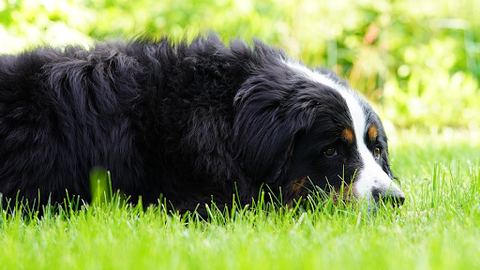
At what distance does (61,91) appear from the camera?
3.17m

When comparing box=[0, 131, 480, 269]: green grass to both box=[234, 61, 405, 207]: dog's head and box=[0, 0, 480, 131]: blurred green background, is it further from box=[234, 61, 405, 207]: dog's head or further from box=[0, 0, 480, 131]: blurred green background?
box=[0, 0, 480, 131]: blurred green background

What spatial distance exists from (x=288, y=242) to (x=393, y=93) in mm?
6227

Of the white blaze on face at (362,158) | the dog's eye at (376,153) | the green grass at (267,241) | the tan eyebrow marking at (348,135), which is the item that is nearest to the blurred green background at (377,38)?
the white blaze on face at (362,158)

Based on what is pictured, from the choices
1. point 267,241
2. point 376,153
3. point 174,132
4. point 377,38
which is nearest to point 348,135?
point 376,153

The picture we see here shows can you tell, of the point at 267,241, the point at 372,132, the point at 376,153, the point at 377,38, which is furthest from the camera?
the point at 377,38

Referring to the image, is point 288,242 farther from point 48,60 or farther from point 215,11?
point 215,11

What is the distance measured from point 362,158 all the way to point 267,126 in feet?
1.87

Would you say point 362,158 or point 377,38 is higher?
point 377,38

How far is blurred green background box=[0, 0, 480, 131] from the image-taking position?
7.28 m

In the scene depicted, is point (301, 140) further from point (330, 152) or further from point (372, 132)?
point (372, 132)

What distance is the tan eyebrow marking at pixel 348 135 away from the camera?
323cm

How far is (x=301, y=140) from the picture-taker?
3232mm

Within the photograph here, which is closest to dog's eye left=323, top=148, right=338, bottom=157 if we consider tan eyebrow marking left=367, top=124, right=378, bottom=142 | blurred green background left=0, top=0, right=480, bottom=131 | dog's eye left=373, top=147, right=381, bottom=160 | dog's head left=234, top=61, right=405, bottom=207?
dog's head left=234, top=61, right=405, bottom=207

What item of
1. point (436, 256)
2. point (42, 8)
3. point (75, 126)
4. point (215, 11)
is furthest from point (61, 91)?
point (215, 11)
